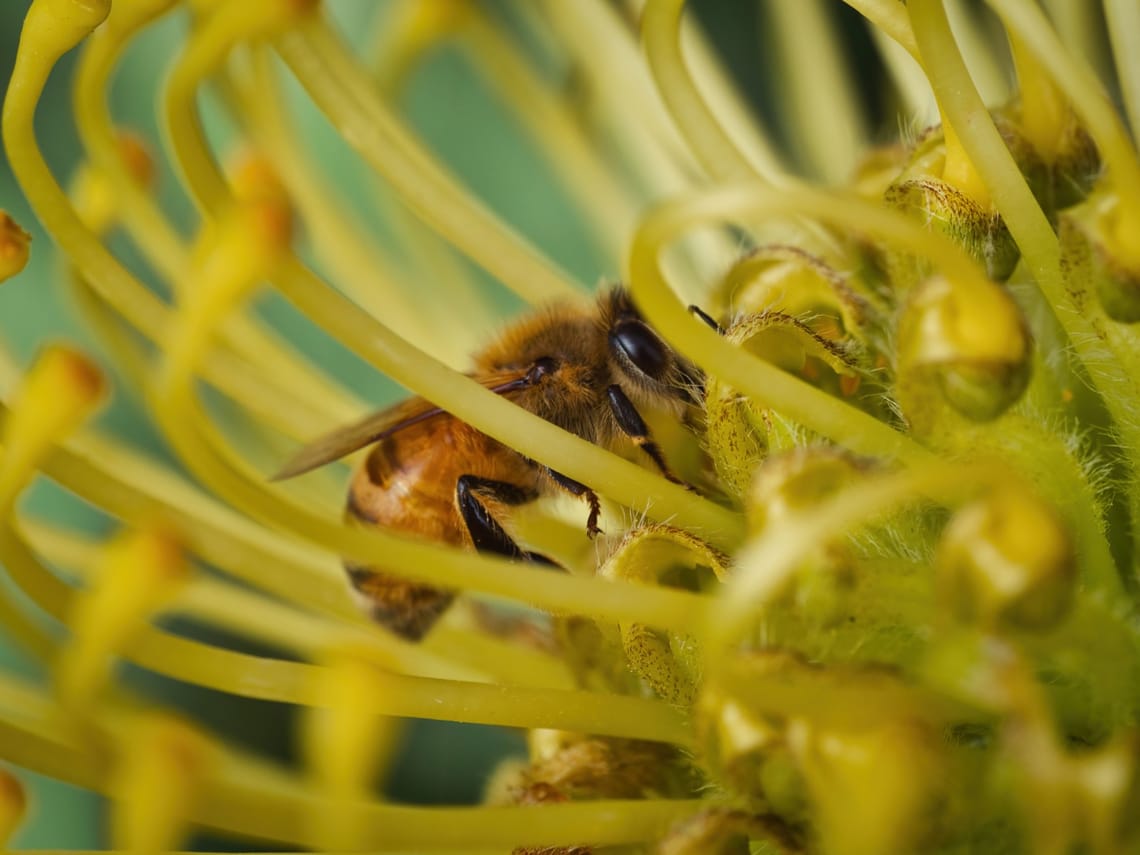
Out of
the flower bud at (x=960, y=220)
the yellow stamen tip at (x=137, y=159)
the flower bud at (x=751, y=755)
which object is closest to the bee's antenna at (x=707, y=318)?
the flower bud at (x=960, y=220)

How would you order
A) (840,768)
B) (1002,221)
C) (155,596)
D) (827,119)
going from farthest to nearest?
(827,119), (1002,221), (155,596), (840,768)

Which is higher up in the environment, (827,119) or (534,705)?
(827,119)

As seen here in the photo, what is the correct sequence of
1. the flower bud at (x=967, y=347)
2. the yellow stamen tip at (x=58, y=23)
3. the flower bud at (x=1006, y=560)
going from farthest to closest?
the yellow stamen tip at (x=58, y=23), the flower bud at (x=967, y=347), the flower bud at (x=1006, y=560)

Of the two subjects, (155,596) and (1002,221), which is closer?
(155,596)

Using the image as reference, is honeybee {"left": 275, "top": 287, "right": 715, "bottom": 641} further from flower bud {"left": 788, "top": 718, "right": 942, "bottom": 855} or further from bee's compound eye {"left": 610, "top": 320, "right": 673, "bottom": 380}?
flower bud {"left": 788, "top": 718, "right": 942, "bottom": 855}

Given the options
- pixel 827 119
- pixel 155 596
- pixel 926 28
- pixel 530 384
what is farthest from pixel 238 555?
pixel 827 119

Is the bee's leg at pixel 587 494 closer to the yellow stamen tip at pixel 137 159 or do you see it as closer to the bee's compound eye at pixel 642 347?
the bee's compound eye at pixel 642 347

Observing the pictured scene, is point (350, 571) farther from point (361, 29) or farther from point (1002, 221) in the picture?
point (361, 29)

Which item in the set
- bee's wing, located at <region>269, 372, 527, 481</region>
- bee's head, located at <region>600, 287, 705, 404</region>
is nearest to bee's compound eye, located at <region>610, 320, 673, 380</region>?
bee's head, located at <region>600, 287, 705, 404</region>
